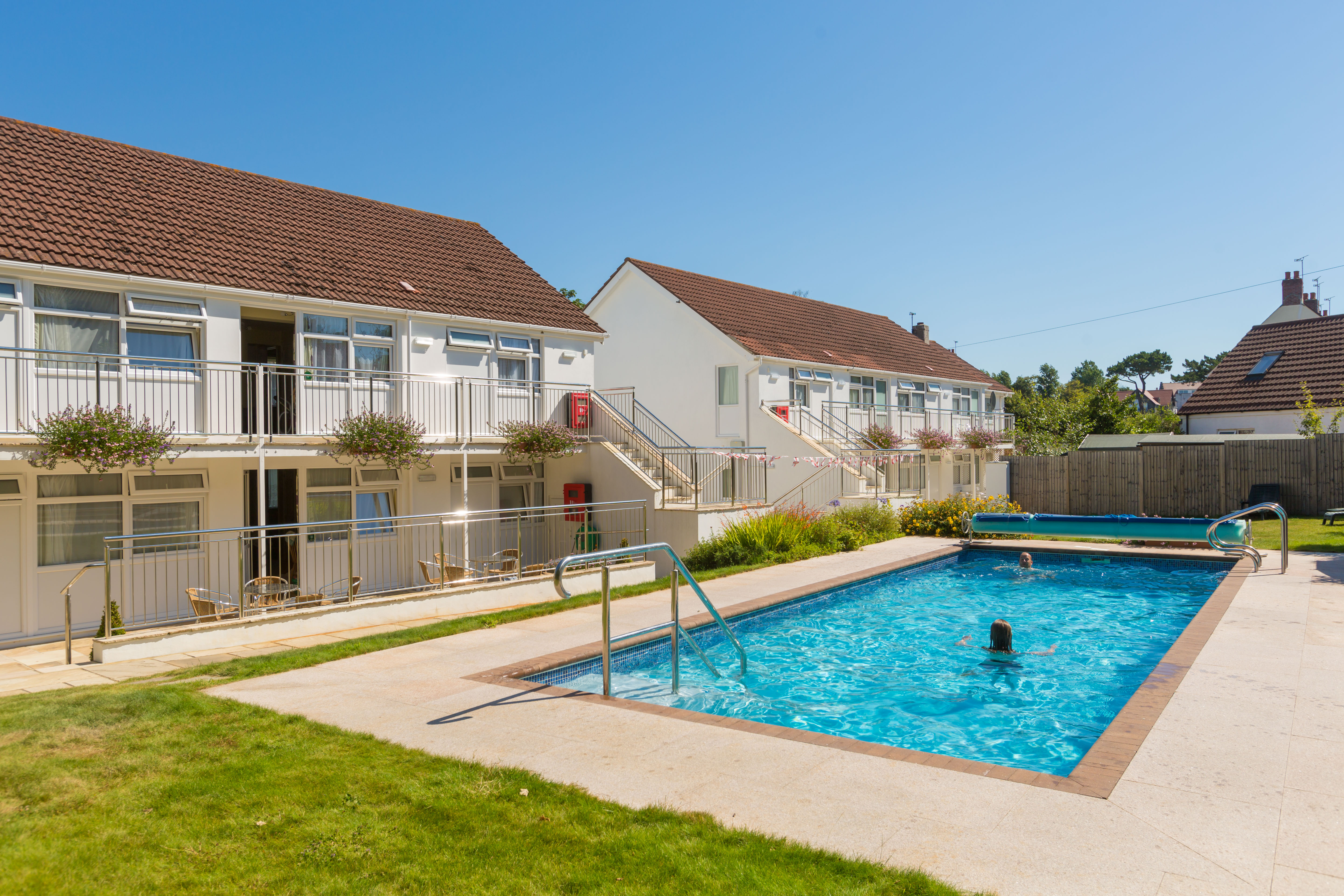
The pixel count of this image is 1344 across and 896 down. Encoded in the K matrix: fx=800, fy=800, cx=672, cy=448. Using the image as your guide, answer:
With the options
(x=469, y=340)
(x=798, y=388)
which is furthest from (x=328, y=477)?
(x=798, y=388)

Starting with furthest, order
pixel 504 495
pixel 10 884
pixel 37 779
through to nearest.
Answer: pixel 504 495
pixel 37 779
pixel 10 884

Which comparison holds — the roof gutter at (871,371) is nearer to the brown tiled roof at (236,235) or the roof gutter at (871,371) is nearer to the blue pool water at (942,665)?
the brown tiled roof at (236,235)

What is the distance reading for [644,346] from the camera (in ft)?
89.4

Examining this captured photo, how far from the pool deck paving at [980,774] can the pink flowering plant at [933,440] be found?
17.2 m

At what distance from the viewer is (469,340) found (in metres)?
16.9

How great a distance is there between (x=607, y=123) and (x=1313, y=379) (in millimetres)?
26810

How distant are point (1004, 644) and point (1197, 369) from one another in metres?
116

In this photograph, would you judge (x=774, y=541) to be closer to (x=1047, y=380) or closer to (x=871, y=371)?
(x=871, y=371)

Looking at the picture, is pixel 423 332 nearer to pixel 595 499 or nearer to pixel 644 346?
pixel 595 499

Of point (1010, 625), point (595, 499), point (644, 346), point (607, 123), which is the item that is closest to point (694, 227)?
point (644, 346)

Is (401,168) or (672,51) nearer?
Answer: (672,51)

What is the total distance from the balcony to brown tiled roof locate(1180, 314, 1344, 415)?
26.8 metres

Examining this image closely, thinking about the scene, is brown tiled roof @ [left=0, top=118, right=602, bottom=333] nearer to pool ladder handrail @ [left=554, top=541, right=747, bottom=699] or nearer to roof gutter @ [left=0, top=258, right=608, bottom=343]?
roof gutter @ [left=0, top=258, right=608, bottom=343]

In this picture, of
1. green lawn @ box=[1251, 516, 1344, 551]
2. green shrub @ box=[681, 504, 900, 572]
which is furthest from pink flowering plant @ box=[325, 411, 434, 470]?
green lawn @ box=[1251, 516, 1344, 551]
